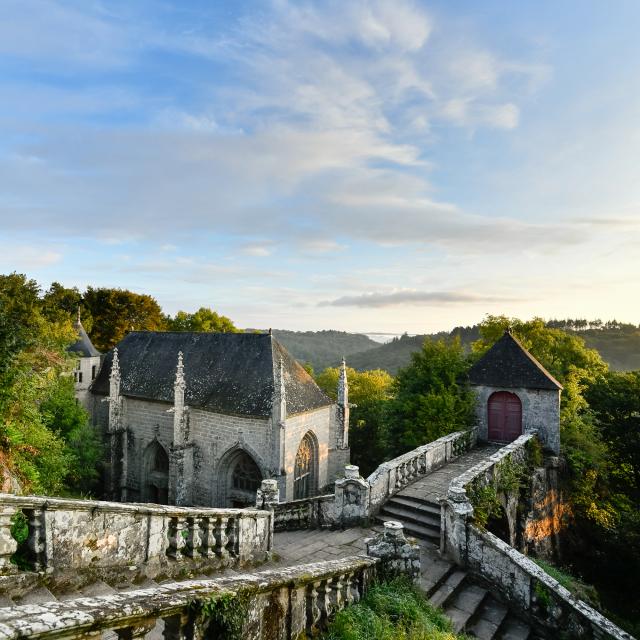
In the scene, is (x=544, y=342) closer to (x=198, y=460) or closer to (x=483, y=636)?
(x=198, y=460)

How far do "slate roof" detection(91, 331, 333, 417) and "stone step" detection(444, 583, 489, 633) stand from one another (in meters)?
10.7

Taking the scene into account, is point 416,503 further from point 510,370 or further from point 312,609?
point 510,370

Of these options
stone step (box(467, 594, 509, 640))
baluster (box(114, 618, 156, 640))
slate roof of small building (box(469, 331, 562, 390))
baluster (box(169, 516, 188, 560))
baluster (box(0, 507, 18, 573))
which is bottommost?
stone step (box(467, 594, 509, 640))

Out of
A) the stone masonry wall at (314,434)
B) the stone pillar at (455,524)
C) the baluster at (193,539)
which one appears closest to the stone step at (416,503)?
the stone pillar at (455,524)

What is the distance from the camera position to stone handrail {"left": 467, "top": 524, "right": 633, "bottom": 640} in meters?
7.93

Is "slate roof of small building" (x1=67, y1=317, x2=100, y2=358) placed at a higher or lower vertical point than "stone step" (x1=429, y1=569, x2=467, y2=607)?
higher

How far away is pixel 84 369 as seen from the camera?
26141 millimetres

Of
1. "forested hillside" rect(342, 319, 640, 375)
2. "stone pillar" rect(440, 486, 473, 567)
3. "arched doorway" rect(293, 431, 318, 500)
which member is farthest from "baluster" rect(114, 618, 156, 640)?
"forested hillside" rect(342, 319, 640, 375)

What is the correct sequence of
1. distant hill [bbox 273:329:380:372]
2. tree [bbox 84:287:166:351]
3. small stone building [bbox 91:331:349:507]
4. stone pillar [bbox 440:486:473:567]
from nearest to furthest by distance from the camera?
stone pillar [bbox 440:486:473:567]
small stone building [bbox 91:331:349:507]
tree [bbox 84:287:166:351]
distant hill [bbox 273:329:380:372]

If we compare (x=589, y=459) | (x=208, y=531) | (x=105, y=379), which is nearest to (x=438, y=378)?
(x=589, y=459)

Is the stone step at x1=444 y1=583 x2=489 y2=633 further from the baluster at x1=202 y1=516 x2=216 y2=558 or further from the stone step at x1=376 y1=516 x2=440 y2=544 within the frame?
the baluster at x1=202 y1=516 x2=216 y2=558

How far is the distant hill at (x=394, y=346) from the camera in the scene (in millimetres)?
51847

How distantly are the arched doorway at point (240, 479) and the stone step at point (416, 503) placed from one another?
850cm

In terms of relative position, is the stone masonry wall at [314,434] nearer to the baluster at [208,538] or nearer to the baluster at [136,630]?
the baluster at [208,538]
